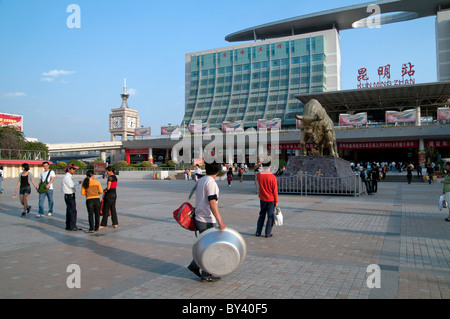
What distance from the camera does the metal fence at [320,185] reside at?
15.3 metres

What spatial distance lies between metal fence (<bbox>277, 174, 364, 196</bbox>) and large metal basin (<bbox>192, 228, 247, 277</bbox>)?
1187 cm

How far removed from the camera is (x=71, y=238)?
7.20m

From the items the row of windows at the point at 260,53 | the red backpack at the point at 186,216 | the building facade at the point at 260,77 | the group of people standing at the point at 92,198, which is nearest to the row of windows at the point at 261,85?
the building facade at the point at 260,77

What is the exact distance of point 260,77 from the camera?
74125mm

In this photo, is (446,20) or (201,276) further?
(446,20)

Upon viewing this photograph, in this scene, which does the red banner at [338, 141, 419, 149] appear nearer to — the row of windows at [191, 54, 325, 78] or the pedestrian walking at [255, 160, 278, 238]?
the row of windows at [191, 54, 325, 78]

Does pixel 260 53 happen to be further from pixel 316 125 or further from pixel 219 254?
pixel 219 254

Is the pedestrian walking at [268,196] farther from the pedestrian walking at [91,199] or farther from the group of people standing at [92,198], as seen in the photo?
the pedestrian walking at [91,199]

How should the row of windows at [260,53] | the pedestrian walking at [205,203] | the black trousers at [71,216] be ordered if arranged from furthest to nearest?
the row of windows at [260,53] < the black trousers at [71,216] < the pedestrian walking at [205,203]

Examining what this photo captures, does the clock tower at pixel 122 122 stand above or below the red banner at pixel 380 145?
above

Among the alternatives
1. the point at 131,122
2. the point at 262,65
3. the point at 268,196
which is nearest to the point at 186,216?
the point at 268,196
